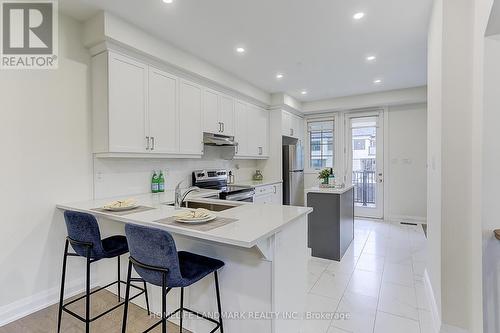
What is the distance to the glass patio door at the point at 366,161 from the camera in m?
5.57

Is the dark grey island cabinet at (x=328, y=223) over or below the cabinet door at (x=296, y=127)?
below

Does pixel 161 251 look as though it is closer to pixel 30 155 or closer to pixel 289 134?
pixel 30 155

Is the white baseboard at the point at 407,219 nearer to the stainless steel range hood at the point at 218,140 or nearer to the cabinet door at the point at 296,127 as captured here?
the cabinet door at the point at 296,127

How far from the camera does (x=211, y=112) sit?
3.82 metres

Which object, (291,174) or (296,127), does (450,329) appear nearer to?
(291,174)

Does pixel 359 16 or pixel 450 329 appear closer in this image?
pixel 450 329

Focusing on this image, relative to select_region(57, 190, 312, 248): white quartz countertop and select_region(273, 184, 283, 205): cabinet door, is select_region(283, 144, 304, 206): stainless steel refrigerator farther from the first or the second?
select_region(57, 190, 312, 248): white quartz countertop

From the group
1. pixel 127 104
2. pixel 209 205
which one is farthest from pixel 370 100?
pixel 127 104

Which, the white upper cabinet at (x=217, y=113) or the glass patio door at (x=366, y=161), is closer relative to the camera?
the white upper cabinet at (x=217, y=113)

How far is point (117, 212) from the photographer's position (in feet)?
6.56

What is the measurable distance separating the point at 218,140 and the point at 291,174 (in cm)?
215

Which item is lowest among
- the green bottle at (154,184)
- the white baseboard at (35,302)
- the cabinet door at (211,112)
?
the white baseboard at (35,302)

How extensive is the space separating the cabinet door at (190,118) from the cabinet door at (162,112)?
103mm

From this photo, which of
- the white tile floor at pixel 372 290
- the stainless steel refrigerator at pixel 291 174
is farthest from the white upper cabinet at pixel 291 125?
the white tile floor at pixel 372 290
